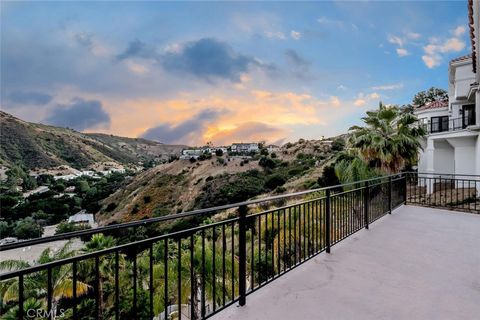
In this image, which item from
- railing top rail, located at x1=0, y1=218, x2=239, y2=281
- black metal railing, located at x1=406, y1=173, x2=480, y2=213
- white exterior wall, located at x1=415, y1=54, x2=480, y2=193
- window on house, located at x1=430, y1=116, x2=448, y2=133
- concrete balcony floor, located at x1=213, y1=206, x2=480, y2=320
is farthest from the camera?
window on house, located at x1=430, y1=116, x2=448, y2=133

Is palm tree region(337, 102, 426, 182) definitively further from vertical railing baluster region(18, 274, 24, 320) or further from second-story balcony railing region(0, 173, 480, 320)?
vertical railing baluster region(18, 274, 24, 320)

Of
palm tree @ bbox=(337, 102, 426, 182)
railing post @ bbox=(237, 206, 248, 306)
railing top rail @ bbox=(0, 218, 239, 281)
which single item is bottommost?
railing post @ bbox=(237, 206, 248, 306)

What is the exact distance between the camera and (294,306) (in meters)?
2.61

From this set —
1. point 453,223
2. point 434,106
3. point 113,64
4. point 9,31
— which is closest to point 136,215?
point 113,64

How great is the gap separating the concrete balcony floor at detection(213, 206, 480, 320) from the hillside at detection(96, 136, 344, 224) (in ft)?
96.0

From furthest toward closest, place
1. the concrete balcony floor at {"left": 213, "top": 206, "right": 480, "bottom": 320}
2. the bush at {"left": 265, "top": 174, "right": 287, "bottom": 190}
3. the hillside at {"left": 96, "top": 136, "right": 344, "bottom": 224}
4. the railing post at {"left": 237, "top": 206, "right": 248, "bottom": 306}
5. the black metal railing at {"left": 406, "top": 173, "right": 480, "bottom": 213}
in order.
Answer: the hillside at {"left": 96, "top": 136, "right": 344, "bottom": 224} < the bush at {"left": 265, "top": 174, "right": 287, "bottom": 190} < the black metal railing at {"left": 406, "top": 173, "right": 480, "bottom": 213} < the railing post at {"left": 237, "top": 206, "right": 248, "bottom": 306} < the concrete balcony floor at {"left": 213, "top": 206, "right": 480, "bottom": 320}

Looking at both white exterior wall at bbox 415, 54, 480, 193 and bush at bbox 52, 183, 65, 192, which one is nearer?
white exterior wall at bbox 415, 54, 480, 193

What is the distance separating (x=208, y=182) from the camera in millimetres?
44000

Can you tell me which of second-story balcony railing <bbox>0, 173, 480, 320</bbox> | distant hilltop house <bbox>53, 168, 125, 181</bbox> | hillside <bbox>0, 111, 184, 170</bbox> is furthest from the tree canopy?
distant hilltop house <bbox>53, 168, 125, 181</bbox>

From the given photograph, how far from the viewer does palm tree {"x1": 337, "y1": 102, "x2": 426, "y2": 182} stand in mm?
9594

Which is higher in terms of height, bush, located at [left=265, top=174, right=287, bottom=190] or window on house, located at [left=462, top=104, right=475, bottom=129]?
window on house, located at [left=462, top=104, right=475, bottom=129]

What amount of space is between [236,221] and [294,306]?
944 mm

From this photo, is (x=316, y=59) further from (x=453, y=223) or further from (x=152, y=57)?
(x=152, y=57)

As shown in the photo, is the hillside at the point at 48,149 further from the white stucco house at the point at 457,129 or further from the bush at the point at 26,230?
the white stucco house at the point at 457,129
